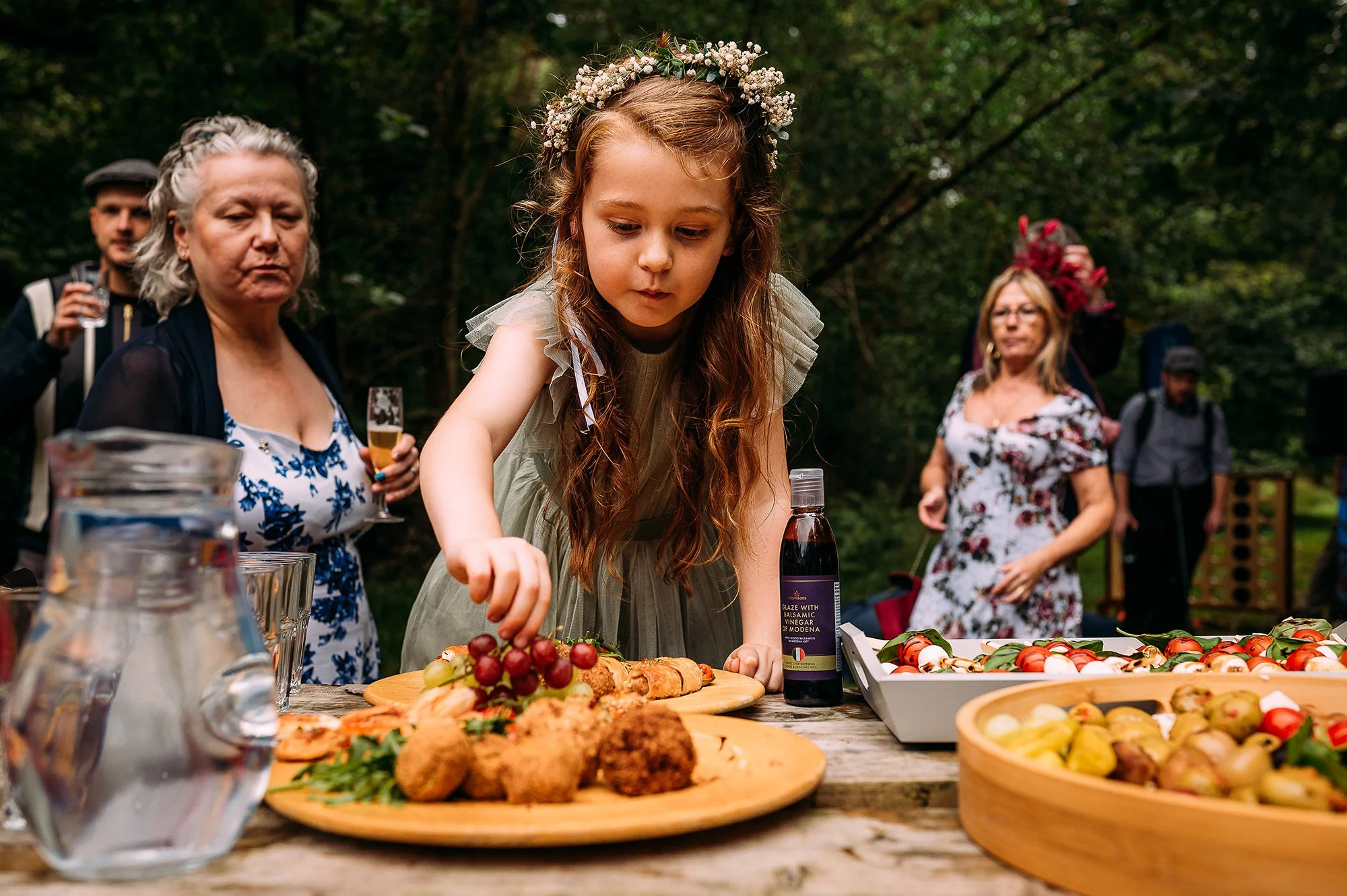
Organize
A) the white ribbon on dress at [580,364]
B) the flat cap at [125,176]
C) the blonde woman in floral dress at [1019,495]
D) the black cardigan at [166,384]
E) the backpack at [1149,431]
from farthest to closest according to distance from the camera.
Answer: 1. the backpack at [1149,431]
2. the blonde woman in floral dress at [1019,495]
3. the flat cap at [125,176]
4. the black cardigan at [166,384]
5. the white ribbon on dress at [580,364]

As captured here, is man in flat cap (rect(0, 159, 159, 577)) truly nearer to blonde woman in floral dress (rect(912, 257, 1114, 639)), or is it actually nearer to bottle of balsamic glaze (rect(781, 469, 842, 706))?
bottle of balsamic glaze (rect(781, 469, 842, 706))

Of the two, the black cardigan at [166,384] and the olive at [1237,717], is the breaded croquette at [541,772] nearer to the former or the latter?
the olive at [1237,717]

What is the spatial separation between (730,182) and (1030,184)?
793 centimetres

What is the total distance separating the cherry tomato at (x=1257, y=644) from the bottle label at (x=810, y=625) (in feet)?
2.16

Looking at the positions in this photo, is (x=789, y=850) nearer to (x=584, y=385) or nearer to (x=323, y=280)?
(x=584, y=385)

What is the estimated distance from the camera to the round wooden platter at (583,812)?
3.53 ft

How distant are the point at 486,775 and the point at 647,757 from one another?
0.59 ft

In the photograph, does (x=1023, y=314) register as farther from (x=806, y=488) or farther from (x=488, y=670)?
(x=488, y=670)

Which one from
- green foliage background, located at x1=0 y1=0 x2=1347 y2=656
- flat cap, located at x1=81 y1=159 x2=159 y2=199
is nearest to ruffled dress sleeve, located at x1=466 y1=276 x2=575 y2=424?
green foliage background, located at x1=0 y1=0 x2=1347 y2=656

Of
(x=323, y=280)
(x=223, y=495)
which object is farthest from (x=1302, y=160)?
(x=223, y=495)

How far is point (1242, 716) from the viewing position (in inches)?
48.6

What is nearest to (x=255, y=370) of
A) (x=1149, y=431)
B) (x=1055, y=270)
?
(x=1055, y=270)

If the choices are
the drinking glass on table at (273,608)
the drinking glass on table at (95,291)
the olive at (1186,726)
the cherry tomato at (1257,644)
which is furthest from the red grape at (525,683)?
the drinking glass on table at (95,291)

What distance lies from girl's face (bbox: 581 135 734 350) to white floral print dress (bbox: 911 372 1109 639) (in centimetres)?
279
